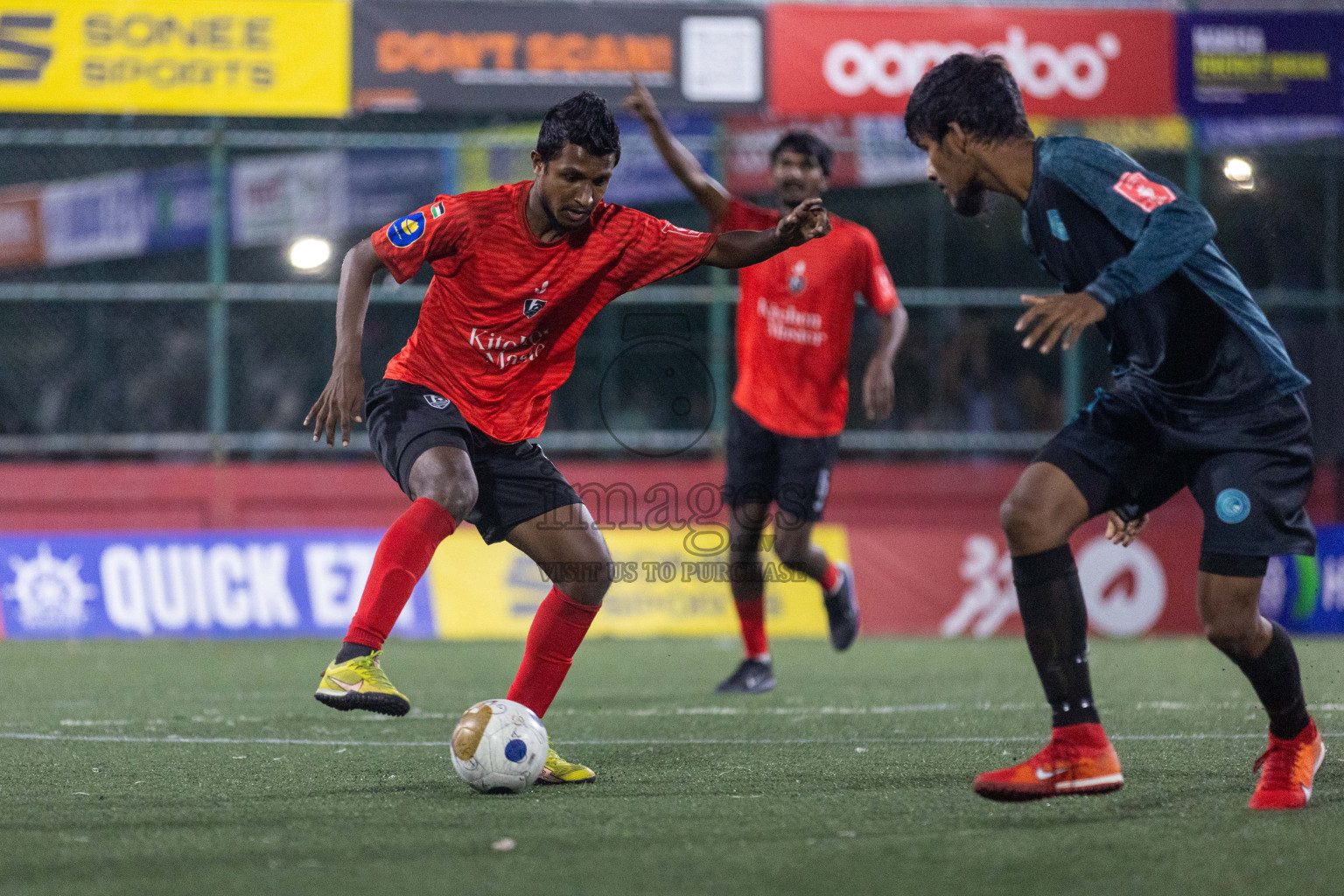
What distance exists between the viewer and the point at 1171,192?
3689mm

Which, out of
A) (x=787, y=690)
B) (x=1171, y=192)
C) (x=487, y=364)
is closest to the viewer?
(x=1171, y=192)

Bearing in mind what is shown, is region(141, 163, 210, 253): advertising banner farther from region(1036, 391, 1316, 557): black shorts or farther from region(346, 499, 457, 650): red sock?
region(1036, 391, 1316, 557): black shorts

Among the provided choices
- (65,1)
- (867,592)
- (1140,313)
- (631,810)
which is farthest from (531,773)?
(65,1)

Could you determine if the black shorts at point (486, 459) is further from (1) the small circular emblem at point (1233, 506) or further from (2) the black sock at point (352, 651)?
(1) the small circular emblem at point (1233, 506)

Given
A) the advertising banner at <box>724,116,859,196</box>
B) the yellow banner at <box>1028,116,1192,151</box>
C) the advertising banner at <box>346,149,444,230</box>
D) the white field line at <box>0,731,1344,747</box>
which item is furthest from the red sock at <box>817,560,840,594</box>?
the advertising banner at <box>346,149,444,230</box>

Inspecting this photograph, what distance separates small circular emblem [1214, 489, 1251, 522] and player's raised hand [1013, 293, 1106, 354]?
0.63 m

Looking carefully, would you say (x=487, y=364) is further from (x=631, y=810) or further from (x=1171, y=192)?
(x=1171, y=192)

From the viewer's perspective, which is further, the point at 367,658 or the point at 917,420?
the point at 917,420

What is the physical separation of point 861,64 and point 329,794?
349 inches

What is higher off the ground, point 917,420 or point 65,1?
point 65,1

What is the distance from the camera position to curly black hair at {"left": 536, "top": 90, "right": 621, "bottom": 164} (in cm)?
432

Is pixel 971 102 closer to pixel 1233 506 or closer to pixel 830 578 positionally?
pixel 1233 506

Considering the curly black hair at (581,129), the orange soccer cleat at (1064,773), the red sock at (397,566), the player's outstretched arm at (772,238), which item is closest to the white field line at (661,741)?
the red sock at (397,566)

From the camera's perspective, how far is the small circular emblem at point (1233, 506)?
12.2 feet
